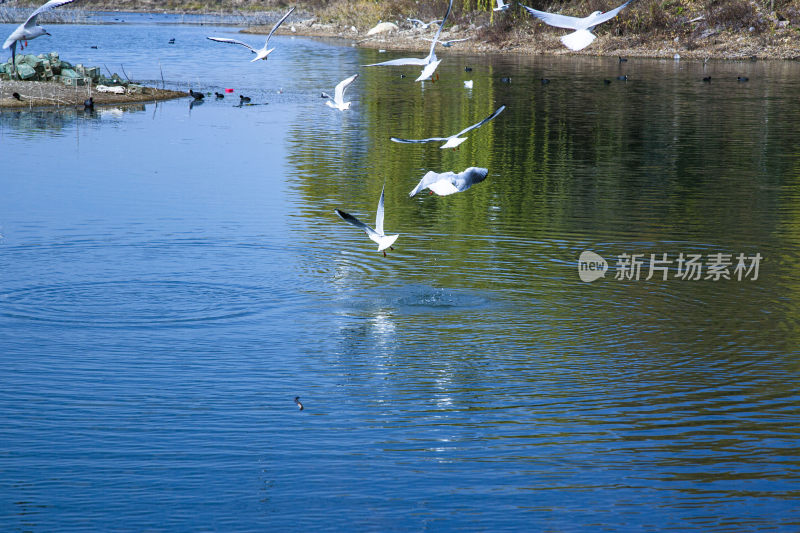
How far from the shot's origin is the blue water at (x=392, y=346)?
28.3 ft

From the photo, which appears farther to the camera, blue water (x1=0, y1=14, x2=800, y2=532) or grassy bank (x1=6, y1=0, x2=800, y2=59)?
grassy bank (x1=6, y1=0, x2=800, y2=59)

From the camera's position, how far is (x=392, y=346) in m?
12.3

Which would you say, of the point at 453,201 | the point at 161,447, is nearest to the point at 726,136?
the point at 453,201

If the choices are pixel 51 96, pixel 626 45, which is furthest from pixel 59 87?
pixel 626 45

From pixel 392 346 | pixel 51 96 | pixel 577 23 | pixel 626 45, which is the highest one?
pixel 626 45

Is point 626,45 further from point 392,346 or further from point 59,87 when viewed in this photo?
point 392,346

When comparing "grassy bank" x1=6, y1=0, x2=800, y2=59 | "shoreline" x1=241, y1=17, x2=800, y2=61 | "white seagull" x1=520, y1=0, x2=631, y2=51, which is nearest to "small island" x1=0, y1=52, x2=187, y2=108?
"white seagull" x1=520, y1=0, x2=631, y2=51

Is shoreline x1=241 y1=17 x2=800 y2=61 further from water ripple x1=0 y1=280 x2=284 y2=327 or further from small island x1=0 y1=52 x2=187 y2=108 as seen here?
water ripple x1=0 y1=280 x2=284 y2=327

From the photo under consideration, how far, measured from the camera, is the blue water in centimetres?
863

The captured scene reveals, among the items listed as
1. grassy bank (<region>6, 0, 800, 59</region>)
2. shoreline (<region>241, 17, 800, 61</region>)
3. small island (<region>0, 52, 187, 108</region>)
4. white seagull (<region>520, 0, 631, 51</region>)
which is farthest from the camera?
grassy bank (<region>6, 0, 800, 59</region>)

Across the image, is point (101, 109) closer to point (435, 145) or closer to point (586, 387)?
point (435, 145)

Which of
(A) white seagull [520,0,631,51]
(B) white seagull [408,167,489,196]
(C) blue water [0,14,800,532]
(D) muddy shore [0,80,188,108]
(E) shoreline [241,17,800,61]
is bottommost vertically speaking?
(C) blue water [0,14,800,532]

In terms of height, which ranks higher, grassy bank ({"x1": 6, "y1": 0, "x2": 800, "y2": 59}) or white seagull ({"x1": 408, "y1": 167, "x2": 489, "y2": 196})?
grassy bank ({"x1": 6, "y1": 0, "x2": 800, "y2": 59})

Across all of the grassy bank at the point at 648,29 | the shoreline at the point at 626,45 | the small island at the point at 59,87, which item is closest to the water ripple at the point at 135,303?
the small island at the point at 59,87
